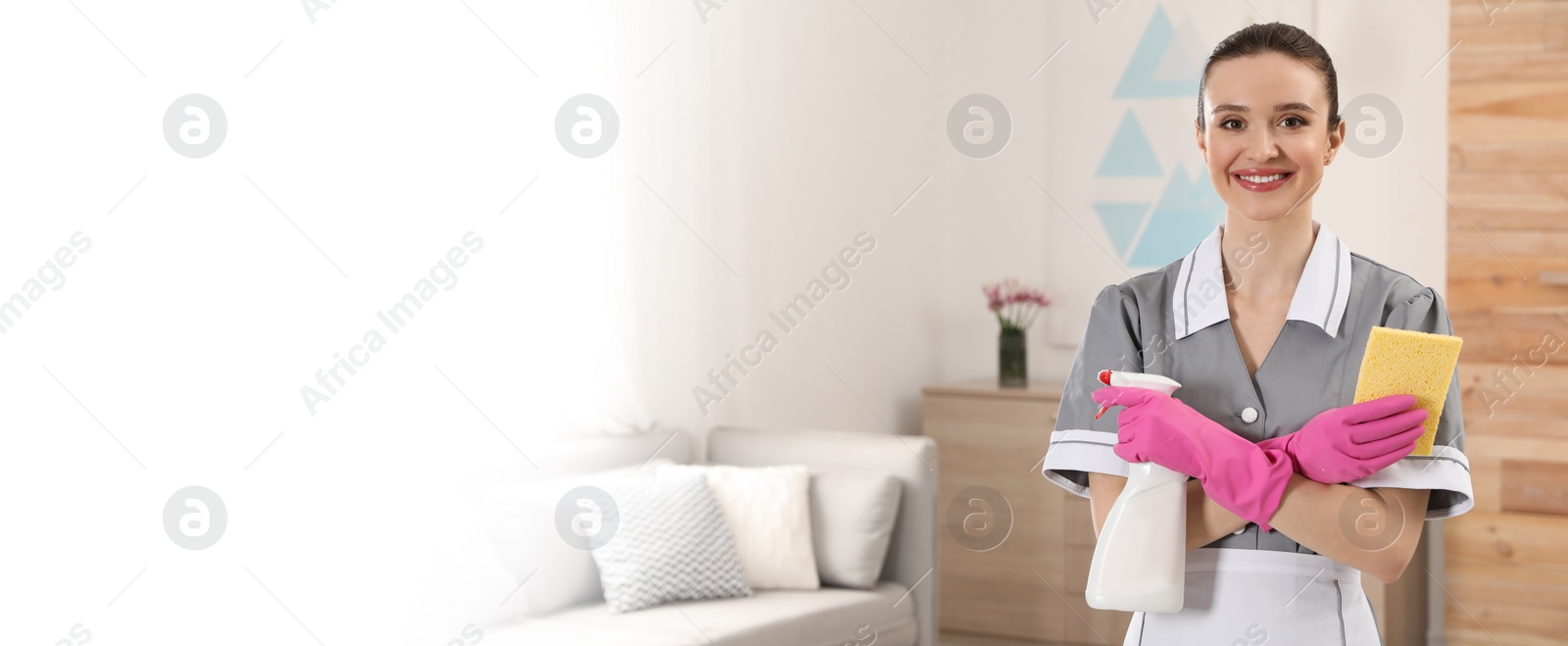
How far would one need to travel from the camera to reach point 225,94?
2.40m

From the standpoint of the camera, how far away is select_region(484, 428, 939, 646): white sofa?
2.77 meters

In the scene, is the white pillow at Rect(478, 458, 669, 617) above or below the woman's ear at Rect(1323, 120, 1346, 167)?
below

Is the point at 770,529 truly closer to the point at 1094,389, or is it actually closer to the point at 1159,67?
the point at 1094,389

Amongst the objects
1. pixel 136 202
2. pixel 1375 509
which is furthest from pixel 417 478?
pixel 1375 509

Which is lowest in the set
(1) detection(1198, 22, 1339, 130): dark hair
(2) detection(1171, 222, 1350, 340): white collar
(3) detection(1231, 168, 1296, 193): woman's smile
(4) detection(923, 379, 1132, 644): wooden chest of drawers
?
(4) detection(923, 379, 1132, 644): wooden chest of drawers

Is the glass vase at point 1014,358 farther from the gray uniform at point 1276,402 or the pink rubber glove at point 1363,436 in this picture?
the pink rubber glove at point 1363,436

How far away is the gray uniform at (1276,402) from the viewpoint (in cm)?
119

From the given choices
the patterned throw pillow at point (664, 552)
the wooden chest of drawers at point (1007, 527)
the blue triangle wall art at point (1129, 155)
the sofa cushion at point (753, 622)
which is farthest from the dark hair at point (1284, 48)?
the blue triangle wall art at point (1129, 155)

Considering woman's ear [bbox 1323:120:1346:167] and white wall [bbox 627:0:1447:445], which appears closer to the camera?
woman's ear [bbox 1323:120:1346:167]

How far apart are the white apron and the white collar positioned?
0.23 m

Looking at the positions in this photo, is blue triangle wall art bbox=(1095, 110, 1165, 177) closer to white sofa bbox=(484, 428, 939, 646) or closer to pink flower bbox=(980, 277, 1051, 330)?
pink flower bbox=(980, 277, 1051, 330)

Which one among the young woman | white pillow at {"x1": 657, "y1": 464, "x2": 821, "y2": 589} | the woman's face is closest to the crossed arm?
the young woman

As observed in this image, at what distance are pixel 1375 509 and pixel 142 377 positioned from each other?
2.03 metres

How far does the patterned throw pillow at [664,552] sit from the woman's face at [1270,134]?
199 centimetres
